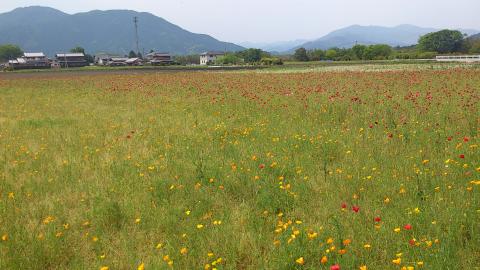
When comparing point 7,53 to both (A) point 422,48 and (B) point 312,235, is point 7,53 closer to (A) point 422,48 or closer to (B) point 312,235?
(A) point 422,48

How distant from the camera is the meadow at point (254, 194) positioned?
4.15 m

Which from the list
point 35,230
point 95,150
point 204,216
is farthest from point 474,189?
point 95,150

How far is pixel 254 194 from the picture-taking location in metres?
5.82

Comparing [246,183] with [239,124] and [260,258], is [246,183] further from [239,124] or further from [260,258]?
[239,124]

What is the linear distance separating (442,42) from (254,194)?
146 m

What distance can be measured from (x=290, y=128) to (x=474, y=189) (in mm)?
5058

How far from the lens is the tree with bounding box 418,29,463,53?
128 m

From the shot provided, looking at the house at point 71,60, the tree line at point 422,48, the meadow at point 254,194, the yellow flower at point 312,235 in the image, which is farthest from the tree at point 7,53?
the yellow flower at point 312,235

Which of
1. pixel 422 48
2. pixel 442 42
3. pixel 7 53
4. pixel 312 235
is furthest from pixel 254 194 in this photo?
pixel 7 53

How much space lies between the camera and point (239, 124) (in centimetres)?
1096

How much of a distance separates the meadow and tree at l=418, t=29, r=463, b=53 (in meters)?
136

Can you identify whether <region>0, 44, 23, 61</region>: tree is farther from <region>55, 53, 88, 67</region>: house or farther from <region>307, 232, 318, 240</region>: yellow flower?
<region>307, 232, 318, 240</region>: yellow flower

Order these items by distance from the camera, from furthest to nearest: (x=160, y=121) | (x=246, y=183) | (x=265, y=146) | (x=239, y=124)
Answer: (x=160, y=121) < (x=239, y=124) < (x=265, y=146) < (x=246, y=183)

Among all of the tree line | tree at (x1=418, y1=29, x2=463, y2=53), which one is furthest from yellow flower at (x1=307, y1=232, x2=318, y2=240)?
tree at (x1=418, y1=29, x2=463, y2=53)
